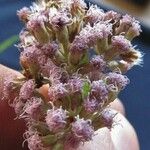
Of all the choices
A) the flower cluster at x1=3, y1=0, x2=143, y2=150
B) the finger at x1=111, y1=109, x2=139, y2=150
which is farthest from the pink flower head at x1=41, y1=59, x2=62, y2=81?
the finger at x1=111, y1=109, x2=139, y2=150

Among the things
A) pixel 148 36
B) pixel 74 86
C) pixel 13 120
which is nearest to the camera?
pixel 74 86

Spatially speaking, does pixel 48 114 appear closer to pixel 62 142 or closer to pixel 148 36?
pixel 62 142

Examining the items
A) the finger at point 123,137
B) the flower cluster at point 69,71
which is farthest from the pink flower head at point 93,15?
the finger at point 123,137

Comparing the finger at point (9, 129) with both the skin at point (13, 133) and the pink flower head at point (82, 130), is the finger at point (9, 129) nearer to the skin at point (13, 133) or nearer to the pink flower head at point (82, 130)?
the skin at point (13, 133)

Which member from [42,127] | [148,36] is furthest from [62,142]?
[148,36]

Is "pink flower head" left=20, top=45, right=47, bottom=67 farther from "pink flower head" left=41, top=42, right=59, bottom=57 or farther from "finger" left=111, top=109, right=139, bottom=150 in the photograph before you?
"finger" left=111, top=109, right=139, bottom=150

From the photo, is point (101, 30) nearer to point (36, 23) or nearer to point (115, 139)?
point (36, 23)

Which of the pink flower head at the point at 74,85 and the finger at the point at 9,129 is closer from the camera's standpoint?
the pink flower head at the point at 74,85

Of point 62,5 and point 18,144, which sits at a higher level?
point 62,5
